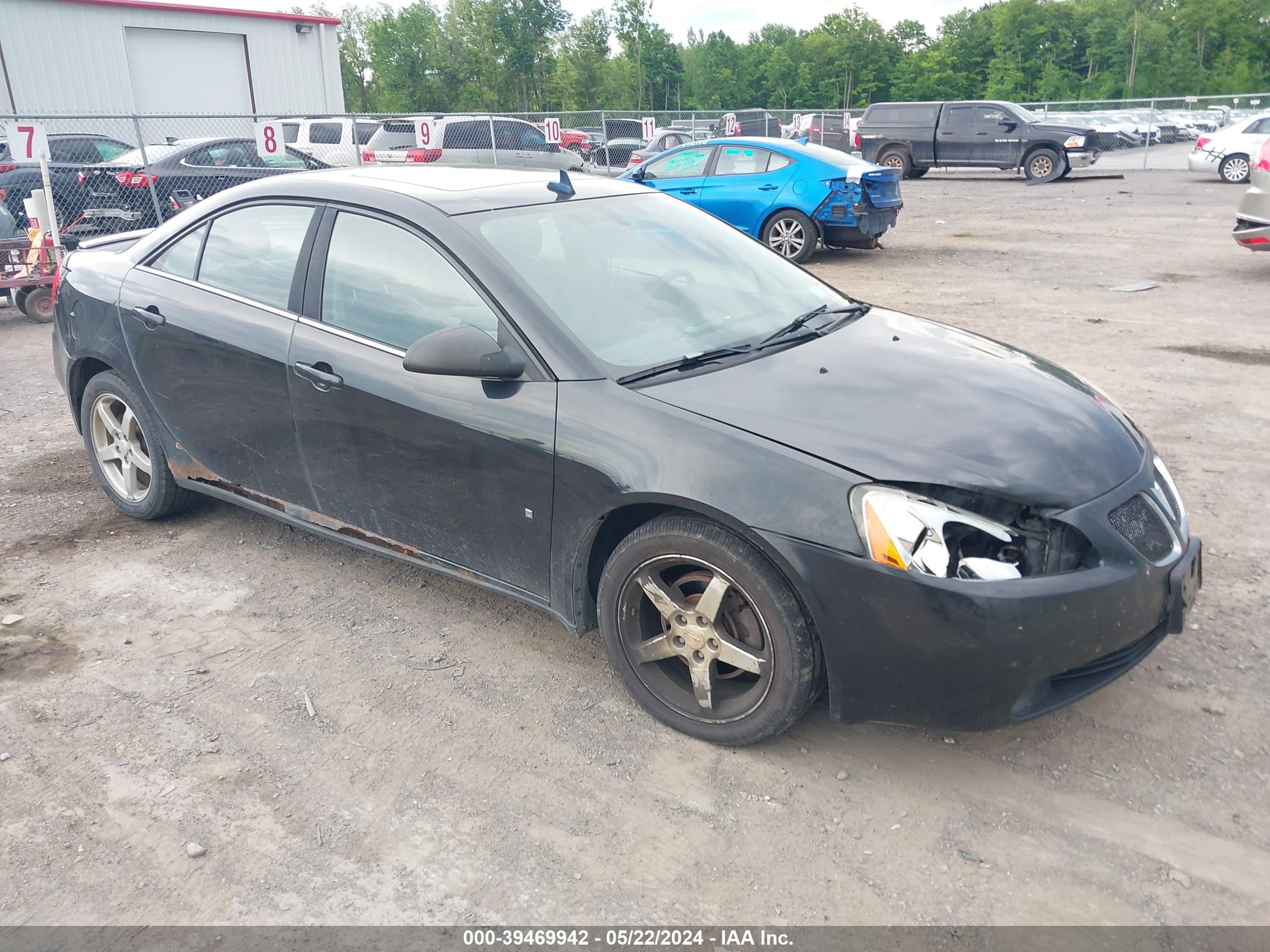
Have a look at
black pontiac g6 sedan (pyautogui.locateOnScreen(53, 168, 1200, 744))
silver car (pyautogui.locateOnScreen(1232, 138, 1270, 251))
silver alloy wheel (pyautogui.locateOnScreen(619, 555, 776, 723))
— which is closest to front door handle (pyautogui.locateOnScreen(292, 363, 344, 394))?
black pontiac g6 sedan (pyautogui.locateOnScreen(53, 168, 1200, 744))

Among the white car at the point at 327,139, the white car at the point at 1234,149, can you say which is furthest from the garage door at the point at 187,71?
the white car at the point at 1234,149

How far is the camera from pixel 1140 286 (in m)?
10.4

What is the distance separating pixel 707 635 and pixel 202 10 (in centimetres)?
3459

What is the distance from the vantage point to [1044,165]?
2353 cm

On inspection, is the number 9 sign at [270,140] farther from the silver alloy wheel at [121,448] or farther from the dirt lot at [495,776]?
the dirt lot at [495,776]

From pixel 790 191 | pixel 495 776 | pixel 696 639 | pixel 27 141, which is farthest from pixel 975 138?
pixel 495 776

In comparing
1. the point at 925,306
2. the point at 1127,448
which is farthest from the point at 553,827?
the point at 925,306

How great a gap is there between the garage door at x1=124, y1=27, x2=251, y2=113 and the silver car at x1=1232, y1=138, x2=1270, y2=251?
98.2ft

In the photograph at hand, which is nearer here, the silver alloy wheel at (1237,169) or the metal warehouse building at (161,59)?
the silver alloy wheel at (1237,169)

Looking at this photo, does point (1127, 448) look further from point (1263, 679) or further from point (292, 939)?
point (292, 939)

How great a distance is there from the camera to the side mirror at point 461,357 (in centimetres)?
317

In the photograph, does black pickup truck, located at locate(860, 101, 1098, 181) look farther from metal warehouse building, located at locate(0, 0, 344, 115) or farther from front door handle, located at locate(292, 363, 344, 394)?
front door handle, located at locate(292, 363, 344, 394)

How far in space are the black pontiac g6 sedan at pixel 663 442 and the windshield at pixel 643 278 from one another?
1 cm

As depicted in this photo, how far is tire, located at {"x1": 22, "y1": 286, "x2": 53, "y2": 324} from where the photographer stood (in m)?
10.5
